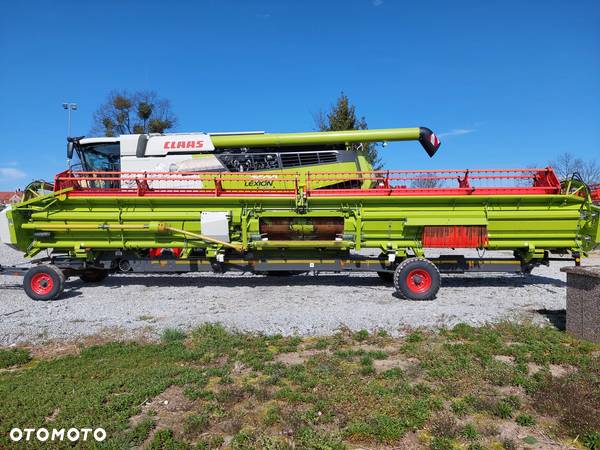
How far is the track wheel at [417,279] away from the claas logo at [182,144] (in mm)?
5490

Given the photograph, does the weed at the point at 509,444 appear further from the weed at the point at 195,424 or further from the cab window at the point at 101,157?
the cab window at the point at 101,157

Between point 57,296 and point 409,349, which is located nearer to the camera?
point 409,349

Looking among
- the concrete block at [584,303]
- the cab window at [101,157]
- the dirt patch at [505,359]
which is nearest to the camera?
the dirt patch at [505,359]

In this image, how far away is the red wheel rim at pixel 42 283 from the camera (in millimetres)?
7965

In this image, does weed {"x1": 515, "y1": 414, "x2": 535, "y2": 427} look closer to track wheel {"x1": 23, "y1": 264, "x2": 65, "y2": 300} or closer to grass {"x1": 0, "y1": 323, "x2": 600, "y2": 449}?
grass {"x1": 0, "y1": 323, "x2": 600, "y2": 449}

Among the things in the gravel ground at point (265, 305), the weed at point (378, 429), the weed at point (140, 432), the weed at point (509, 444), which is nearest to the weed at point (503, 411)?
the weed at point (509, 444)

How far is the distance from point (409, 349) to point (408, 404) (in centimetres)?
144

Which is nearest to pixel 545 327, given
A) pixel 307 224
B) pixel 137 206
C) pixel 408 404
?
pixel 408 404

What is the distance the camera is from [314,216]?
816cm

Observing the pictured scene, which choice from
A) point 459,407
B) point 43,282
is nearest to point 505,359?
point 459,407

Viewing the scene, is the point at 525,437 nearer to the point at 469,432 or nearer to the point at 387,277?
the point at 469,432

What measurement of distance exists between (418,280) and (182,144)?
630 cm

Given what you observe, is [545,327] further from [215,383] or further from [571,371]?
[215,383]

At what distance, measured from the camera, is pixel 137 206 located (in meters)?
8.26
